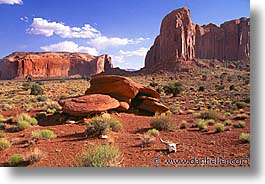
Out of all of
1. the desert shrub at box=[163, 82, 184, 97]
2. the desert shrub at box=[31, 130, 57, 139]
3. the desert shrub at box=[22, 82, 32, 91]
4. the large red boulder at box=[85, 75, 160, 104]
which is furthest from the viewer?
the desert shrub at box=[22, 82, 32, 91]

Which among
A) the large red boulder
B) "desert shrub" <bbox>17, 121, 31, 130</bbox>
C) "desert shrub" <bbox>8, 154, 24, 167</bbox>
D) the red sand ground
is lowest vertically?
"desert shrub" <bbox>8, 154, 24, 167</bbox>

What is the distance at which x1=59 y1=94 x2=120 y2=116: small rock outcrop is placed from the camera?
7.79 m

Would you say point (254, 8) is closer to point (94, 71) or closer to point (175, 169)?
point (175, 169)

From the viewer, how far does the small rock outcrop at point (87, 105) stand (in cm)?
779

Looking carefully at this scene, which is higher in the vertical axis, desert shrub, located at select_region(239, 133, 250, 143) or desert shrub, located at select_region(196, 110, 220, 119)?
desert shrub, located at select_region(196, 110, 220, 119)

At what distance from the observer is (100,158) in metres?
4.73

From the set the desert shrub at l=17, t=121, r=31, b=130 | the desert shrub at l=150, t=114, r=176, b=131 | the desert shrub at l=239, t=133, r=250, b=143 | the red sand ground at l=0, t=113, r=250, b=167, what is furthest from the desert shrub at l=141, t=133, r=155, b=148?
the desert shrub at l=17, t=121, r=31, b=130

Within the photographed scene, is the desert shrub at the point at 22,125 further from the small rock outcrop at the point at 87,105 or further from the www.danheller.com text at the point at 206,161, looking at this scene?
the www.danheller.com text at the point at 206,161

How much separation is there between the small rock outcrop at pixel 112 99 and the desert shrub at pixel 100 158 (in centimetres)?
302

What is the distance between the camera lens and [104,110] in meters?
8.09

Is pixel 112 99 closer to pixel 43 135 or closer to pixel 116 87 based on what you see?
pixel 116 87

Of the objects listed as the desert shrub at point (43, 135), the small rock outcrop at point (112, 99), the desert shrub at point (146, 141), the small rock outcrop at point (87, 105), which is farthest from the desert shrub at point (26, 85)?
the desert shrub at point (146, 141)

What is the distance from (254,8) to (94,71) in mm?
20256

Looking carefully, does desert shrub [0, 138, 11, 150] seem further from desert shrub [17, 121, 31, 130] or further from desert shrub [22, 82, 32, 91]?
desert shrub [22, 82, 32, 91]
